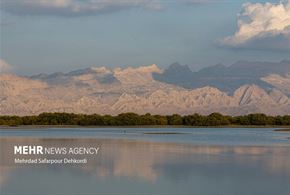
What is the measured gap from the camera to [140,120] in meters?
141

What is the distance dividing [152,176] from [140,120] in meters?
114

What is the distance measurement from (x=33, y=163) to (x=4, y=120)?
371ft

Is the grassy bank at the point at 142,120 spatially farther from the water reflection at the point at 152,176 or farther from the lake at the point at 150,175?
the water reflection at the point at 152,176

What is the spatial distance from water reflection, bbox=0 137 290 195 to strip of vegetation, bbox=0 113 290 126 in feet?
341

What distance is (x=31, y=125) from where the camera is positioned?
137250 millimetres

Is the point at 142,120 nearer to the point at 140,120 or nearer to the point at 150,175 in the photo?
the point at 140,120

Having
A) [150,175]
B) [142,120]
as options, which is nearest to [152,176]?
[150,175]

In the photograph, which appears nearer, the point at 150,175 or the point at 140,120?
the point at 150,175

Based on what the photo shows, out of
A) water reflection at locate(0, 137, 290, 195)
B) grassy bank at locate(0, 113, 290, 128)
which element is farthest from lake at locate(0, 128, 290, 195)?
grassy bank at locate(0, 113, 290, 128)

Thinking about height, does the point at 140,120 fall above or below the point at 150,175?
above

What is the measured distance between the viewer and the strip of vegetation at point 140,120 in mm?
139625

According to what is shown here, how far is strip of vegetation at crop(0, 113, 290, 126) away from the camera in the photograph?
140m

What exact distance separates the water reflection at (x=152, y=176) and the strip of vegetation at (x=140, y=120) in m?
104

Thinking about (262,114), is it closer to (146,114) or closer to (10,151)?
(146,114)
